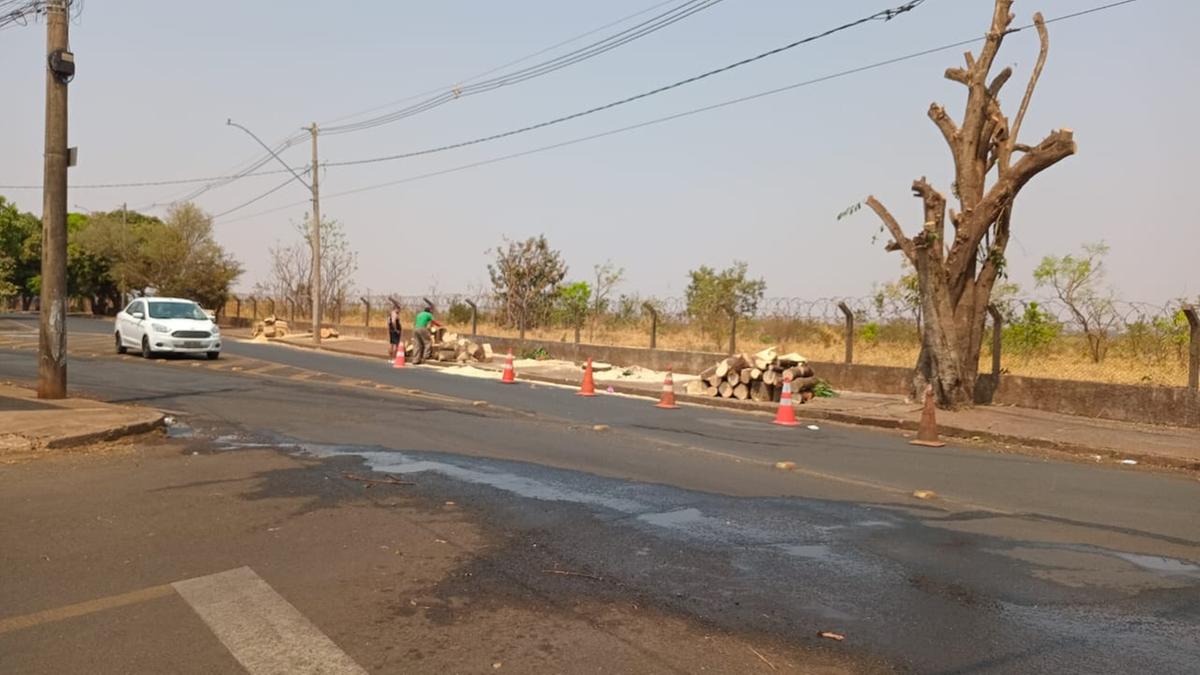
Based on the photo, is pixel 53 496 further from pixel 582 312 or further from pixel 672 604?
pixel 582 312

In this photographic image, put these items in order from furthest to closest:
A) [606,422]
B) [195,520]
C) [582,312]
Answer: [582,312]
[606,422]
[195,520]

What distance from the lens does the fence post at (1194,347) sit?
13.7m

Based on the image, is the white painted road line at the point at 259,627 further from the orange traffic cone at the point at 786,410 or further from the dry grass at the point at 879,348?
the dry grass at the point at 879,348

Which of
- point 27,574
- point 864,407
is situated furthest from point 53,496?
point 864,407

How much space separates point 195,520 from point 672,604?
12.3ft

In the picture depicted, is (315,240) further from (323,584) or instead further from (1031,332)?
(323,584)

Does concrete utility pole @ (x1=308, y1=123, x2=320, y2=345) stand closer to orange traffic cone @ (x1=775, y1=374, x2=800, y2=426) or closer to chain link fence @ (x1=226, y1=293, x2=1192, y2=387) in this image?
chain link fence @ (x1=226, y1=293, x2=1192, y2=387)

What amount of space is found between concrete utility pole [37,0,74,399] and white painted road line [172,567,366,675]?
8744mm

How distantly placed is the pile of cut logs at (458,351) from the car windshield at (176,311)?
19.4 ft

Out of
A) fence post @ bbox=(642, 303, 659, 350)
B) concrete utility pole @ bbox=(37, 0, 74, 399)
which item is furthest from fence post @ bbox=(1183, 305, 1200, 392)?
concrete utility pole @ bbox=(37, 0, 74, 399)

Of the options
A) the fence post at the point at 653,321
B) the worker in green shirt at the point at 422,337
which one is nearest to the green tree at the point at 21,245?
the worker in green shirt at the point at 422,337

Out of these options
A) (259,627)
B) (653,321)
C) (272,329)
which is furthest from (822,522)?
(272,329)

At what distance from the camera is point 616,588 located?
17.3ft

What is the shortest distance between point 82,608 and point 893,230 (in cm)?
1472
